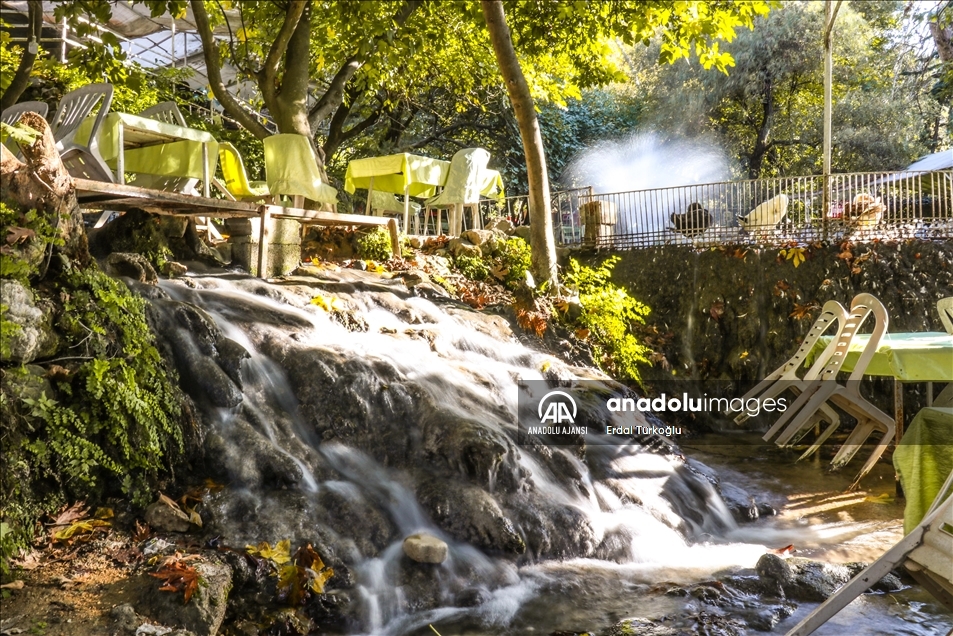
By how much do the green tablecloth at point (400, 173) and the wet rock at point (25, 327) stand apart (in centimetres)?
605

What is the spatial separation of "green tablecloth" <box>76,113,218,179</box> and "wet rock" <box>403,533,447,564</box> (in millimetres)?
4885

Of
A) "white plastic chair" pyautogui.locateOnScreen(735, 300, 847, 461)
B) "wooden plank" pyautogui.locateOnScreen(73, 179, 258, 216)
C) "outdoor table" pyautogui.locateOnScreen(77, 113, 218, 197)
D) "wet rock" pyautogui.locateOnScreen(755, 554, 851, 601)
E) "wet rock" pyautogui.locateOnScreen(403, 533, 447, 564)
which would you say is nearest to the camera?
"wet rock" pyautogui.locateOnScreen(403, 533, 447, 564)

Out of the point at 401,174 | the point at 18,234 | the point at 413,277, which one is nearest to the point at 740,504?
the point at 413,277

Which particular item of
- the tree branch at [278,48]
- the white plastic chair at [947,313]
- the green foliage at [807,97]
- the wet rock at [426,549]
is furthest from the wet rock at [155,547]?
the green foliage at [807,97]

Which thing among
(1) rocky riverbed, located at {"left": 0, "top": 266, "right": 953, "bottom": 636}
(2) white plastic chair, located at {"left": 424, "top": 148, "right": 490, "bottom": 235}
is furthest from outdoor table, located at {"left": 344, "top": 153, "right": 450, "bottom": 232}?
(1) rocky riverbed, located at {"left": 0, "top": 266, "right": 953, "bottom": 636}

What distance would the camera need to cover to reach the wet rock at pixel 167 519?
3.99 metres

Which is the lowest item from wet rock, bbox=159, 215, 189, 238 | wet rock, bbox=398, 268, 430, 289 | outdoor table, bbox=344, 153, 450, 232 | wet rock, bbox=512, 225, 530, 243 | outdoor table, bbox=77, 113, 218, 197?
wet rock, bbox=398, 268, 430, 289

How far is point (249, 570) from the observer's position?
380 centimetres

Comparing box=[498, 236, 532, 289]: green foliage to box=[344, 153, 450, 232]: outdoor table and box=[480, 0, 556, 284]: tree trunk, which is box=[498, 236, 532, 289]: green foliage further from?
box=[344, 153, 450, 232]: outdoor table

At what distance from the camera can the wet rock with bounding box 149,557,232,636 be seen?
3.26 m

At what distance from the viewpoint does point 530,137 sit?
8.80 metres

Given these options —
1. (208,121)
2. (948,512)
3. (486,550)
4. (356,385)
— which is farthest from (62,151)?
(208,121)

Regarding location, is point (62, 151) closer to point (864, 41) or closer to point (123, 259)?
point (123, 259)

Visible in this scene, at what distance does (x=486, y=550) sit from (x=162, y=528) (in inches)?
74.7
